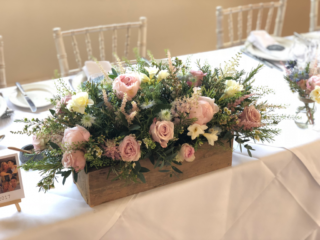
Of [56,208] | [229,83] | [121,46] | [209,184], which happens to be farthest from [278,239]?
[121,46]

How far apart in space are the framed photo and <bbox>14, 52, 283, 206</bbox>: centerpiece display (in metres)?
0.06

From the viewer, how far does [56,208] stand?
2.58 ft

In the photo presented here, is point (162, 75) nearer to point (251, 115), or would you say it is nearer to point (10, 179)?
point (251, 115)

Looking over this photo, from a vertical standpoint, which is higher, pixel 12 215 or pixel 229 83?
pixel 229 83

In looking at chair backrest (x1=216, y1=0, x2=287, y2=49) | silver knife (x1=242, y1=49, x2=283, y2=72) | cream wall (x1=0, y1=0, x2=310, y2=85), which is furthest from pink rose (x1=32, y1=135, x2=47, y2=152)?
cream wall (x1=0, y1=0, x2=310, y2=85)

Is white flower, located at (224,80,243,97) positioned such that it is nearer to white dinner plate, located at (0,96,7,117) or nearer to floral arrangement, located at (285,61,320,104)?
floral arrangement, located at (285,61,320,104)

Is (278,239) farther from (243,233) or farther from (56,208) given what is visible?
(56,208)

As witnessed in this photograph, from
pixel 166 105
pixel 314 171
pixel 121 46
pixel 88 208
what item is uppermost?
pixel 166 105

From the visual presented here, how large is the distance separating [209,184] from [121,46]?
230cm

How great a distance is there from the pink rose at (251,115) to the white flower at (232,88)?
0.06 meters

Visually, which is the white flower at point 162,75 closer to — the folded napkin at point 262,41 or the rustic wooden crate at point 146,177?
the rustic wooden crate at point 146,177

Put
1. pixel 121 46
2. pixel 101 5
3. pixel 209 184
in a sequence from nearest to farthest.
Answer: pixel 209 184, pixel 101 5, pixel 121 46

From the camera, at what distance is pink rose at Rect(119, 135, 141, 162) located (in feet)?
2.28

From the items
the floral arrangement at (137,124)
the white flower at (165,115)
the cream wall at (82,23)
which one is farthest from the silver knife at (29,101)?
the cream wall at (82,23)
